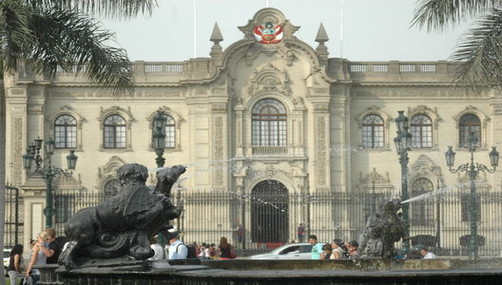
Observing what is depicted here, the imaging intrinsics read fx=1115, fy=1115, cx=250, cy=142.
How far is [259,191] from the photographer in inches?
1796

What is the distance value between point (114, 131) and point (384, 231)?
1331 inches

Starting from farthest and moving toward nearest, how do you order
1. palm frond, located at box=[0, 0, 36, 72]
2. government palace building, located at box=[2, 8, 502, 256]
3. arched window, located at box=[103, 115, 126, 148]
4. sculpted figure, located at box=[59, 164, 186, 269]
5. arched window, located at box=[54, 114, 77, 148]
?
1. arched window, located at box=[103, 115, 126, 148]
2. arched window, located at box=[54, 114, 77, 148]
3. government palace building, located at box=[2, 8, 502, 256]
4. palm frond, located at box=[0, 0, 36, 72]
5. sculpted figure, located at box=[59, 164, 186, 269]

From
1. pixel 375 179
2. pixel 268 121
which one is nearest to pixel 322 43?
pixel 268 121

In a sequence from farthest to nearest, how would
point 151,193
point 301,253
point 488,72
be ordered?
point 301,253, point 488,72, point 151,193

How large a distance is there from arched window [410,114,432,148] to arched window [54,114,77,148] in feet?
45.9

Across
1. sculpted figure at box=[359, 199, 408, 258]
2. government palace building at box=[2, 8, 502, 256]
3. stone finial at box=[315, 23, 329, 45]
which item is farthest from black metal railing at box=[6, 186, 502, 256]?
sculpted figure at box=[359, 199, 408, 258]

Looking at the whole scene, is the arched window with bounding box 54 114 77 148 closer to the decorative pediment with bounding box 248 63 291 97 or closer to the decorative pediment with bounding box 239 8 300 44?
the decorative pediment with bounding box 248 63 291 97

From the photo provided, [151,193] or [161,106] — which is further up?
[161,106]

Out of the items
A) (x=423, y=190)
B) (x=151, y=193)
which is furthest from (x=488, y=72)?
(x=423, y=190)

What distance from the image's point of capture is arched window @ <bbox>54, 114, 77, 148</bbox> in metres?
45.7

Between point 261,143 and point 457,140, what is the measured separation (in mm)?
8145

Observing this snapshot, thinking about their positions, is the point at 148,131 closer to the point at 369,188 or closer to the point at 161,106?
the point at 161,106

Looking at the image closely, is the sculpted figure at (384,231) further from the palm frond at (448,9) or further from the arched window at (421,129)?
the arched window at (421,129)

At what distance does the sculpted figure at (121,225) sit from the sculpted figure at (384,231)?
13.5ft
